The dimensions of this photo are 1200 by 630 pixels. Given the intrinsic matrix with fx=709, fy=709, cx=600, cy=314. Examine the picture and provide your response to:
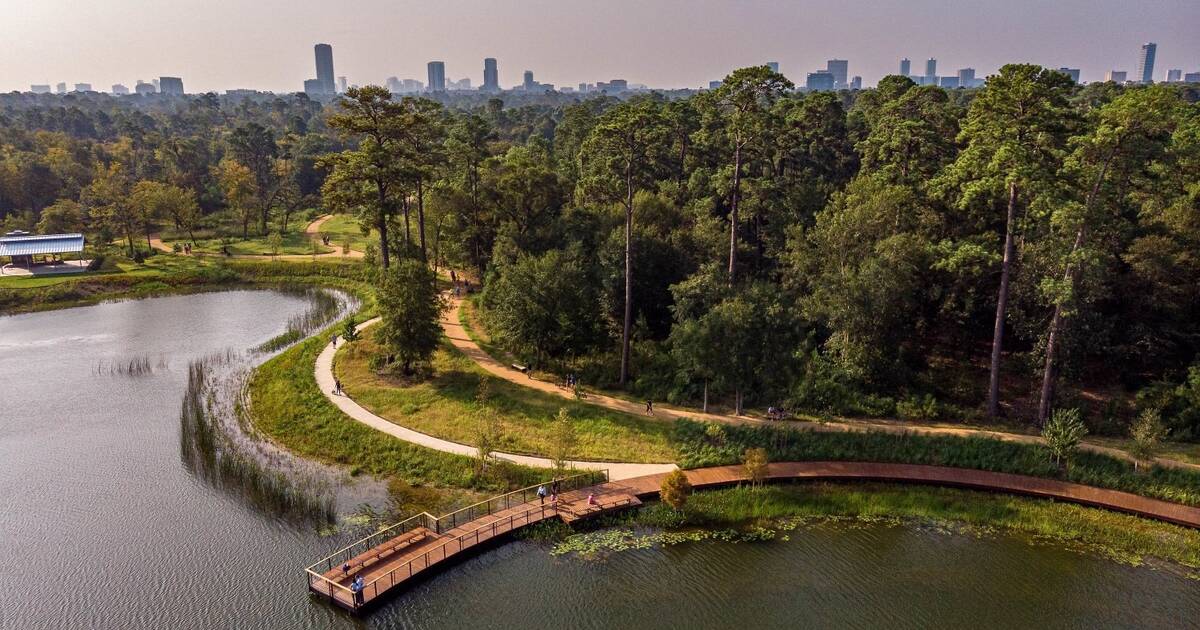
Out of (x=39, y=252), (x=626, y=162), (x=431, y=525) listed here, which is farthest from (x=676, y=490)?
(x=39, y=252)

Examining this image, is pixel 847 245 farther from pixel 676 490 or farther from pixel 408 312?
pixel 408 312

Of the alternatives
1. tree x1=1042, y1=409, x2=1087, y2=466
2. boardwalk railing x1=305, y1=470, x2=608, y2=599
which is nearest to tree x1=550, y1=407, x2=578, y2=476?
boardwalk railing x1=305, y1=470, x2=608, y2=599

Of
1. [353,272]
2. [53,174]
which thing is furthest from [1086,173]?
[53,174]

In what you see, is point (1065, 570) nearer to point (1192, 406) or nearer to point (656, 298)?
point (1192, 406)

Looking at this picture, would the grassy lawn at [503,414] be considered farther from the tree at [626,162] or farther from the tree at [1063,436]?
the tree at [1063,436]

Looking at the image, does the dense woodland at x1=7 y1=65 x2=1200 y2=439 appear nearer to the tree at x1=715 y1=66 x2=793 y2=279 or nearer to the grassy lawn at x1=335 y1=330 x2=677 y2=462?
the tree at x1=715 y1=66 x2=793 y2=279

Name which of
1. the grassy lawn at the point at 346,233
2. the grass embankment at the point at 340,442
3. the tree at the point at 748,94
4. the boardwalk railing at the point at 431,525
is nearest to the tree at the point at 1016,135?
the tree at the point at 748,94
